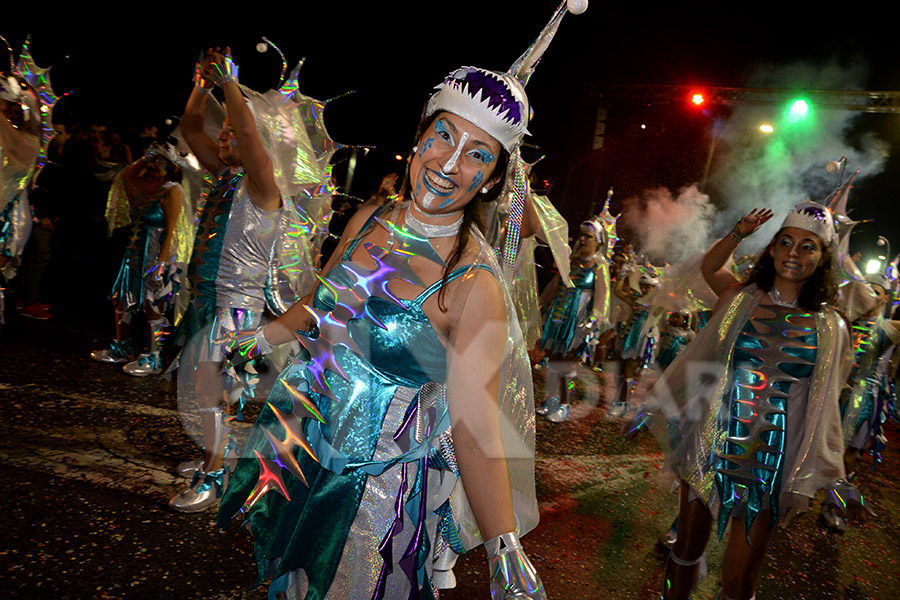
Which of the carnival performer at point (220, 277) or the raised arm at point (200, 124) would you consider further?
the raised arm at point (200, 124)

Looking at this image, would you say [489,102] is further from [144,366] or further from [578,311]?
[578,311]

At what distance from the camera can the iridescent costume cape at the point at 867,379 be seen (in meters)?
5.52

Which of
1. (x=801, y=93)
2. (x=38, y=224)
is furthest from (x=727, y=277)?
(x=801, y=93)

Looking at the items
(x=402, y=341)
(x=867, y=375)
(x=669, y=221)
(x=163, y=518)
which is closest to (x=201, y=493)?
(x=163, y=518)

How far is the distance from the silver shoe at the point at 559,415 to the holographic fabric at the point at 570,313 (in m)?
0.66

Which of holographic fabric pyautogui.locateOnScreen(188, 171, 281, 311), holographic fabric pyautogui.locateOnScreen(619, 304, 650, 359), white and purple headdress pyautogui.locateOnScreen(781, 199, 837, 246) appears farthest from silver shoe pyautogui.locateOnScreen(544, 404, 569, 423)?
holographic fabric pyautogui.locateOnScreen(188, 171, 281, 311)

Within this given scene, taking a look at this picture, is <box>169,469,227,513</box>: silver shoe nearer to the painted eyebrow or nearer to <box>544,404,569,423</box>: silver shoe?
the painted eyebrow

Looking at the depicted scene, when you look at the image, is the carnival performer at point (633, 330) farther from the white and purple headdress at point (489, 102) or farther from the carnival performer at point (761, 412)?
the white and purple headdress at point (489, 102)

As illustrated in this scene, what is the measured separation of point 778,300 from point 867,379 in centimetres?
368

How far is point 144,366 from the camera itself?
5.16m

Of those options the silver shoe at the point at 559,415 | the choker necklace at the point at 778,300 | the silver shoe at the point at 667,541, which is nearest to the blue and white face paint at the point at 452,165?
the choker necklace at the point at 778,300

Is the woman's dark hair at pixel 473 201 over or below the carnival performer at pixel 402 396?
over

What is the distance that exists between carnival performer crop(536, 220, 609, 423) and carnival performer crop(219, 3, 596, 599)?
16.3 ft

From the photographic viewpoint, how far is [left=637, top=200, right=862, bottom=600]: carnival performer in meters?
2.61
